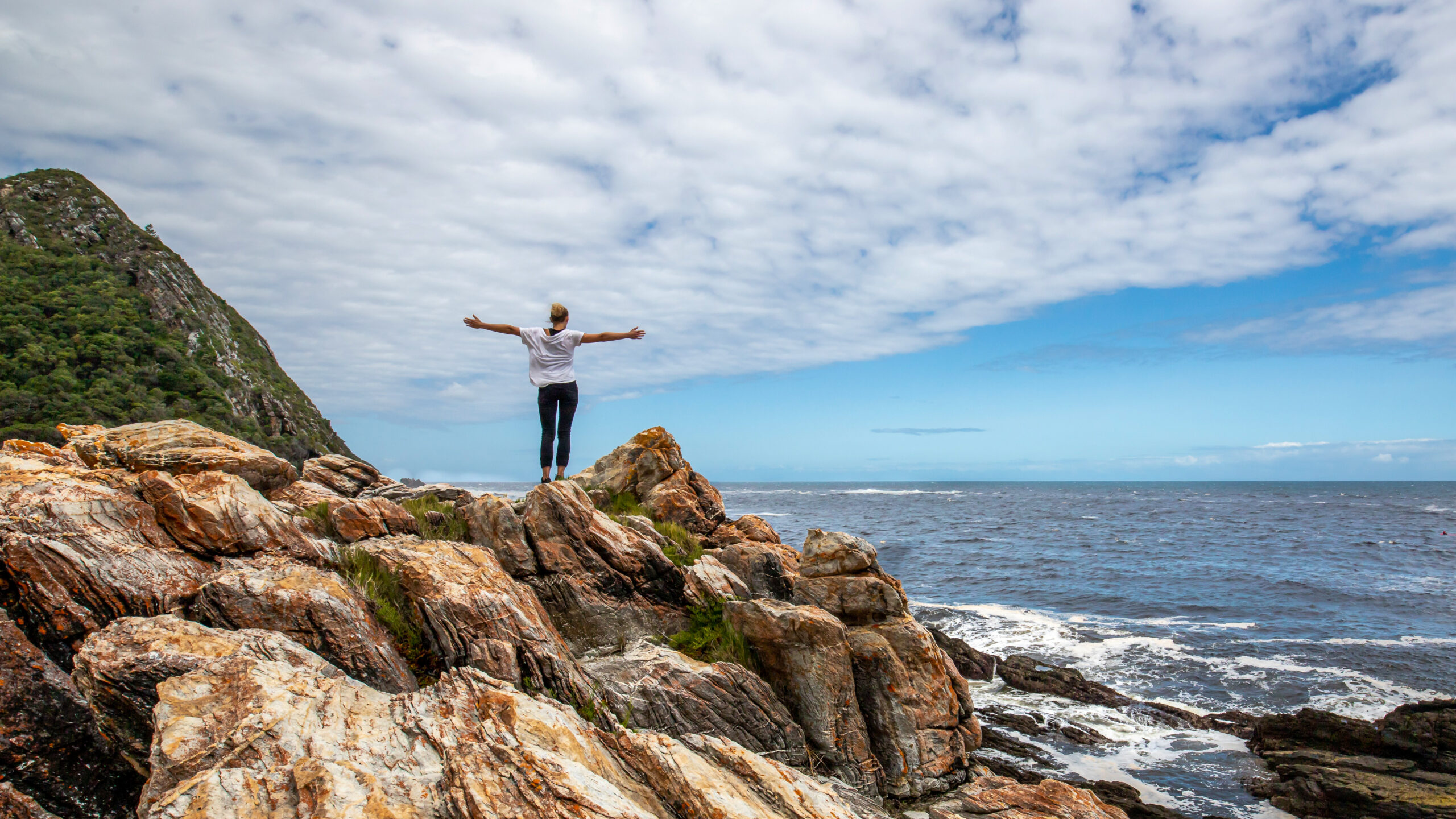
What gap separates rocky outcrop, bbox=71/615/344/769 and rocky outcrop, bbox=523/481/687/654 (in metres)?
4.01

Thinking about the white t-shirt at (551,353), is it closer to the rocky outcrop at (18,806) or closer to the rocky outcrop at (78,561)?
the rocky outcrop at (78,561)

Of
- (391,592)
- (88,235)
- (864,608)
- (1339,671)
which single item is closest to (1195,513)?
(1339,671)

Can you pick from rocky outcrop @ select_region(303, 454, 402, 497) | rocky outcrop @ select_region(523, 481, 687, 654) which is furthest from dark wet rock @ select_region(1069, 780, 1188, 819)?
rocky outcrop @ select_region(303, 454, 402, 497)

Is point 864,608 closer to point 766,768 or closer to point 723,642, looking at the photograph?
point 723,642

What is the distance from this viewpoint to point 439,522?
473 inches

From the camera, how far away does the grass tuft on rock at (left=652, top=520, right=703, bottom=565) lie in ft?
43.4

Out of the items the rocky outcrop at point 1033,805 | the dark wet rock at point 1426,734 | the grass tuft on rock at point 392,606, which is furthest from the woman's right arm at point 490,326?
the dark wet rock at point 1426,734

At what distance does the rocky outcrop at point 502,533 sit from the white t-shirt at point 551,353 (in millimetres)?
2742

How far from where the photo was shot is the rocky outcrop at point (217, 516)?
8578 millimetres

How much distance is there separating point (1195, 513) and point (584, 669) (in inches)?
4515

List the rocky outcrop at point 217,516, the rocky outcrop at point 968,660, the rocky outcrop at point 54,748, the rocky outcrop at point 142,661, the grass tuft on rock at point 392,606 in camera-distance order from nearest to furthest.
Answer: the rocky outcrop at point 54,748 → the rocky outcrop at point 142,661 → the grass tuft on rock at point 392,606 → the rocky outcrop at point 217,516 → the rocky outcrop at point 968,660

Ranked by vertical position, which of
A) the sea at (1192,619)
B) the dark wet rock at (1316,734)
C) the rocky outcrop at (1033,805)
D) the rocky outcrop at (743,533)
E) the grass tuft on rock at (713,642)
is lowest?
the sea at (1192,619)

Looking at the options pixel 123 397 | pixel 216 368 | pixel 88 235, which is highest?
pixel 88 235

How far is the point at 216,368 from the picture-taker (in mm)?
51500
